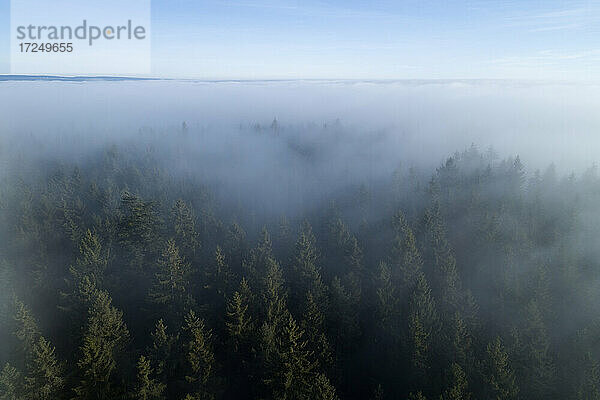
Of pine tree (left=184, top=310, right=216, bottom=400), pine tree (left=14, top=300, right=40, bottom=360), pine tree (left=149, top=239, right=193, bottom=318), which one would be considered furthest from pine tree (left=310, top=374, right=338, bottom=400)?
pine tree (left=14, top=300, right=40, bottom=360)

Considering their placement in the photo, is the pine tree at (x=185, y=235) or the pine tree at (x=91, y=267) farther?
the pine tree at (x=185, y=235)

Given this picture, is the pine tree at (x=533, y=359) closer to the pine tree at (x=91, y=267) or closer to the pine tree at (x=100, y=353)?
the pine tree at (x=100, y=353)

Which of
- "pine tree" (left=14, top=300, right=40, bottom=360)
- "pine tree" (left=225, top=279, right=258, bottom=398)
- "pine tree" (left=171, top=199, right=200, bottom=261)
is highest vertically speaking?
"pine tree" (left=171, top=199, right=200, bottom=261)

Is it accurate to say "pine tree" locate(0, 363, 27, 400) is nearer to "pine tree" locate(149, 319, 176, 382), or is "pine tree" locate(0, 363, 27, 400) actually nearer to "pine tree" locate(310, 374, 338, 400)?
"pine tree" locate(149, 319, 176, 382)

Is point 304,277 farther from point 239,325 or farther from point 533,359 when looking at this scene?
point 533,359

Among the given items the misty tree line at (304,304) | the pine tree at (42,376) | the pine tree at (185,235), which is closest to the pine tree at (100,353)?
the misty tree line at (304,304)

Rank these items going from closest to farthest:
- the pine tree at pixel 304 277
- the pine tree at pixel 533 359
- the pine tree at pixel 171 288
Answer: the pine tree at pixel 533 359, the pine tree at pixel 171 288, the pine tree at pixel 304 277

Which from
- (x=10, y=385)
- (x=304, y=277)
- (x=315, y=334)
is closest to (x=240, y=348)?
(x=315, y=334)

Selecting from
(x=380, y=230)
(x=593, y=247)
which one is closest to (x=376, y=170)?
(x=380, y=230)

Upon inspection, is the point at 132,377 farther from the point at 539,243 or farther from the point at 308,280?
the point at 539,243
